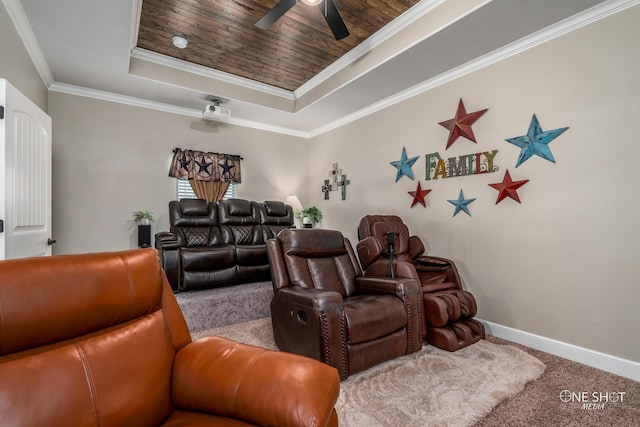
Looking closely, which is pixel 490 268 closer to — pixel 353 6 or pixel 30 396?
pixel 353 6

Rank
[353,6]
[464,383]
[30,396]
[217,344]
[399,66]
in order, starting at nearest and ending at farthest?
[30,396] < [217,344] < [464,383] < [353,6] < [399,66]

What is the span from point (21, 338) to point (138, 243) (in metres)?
3.82

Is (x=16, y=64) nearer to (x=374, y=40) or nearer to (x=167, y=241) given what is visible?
(x=167, y=241)

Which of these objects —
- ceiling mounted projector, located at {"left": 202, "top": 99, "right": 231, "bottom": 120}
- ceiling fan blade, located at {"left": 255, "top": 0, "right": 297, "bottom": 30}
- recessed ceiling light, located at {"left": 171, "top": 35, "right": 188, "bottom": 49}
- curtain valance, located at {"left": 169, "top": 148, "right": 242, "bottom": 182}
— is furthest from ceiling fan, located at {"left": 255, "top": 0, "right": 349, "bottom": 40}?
curtain valance, located at {"left": 169, "top": 148, "right": 242, "bottom": 182}

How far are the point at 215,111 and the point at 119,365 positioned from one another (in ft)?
13.1

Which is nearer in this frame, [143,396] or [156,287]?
[143,396]

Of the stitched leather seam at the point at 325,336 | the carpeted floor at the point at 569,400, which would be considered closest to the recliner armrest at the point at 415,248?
the carpeted floor at the point at 569,400

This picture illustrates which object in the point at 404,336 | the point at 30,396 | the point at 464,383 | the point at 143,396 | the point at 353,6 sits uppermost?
the point at 353,6

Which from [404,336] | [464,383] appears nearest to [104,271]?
[404,336]

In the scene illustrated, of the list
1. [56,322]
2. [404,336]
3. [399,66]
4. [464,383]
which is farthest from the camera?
[399,66]

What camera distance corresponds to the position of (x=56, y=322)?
0.90m

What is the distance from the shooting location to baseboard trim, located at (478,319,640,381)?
7.09ft

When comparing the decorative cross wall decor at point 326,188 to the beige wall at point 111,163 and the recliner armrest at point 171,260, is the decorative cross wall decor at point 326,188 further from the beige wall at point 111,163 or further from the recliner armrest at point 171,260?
the recliner armrest at point 171,260

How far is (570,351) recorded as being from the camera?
2.43m
